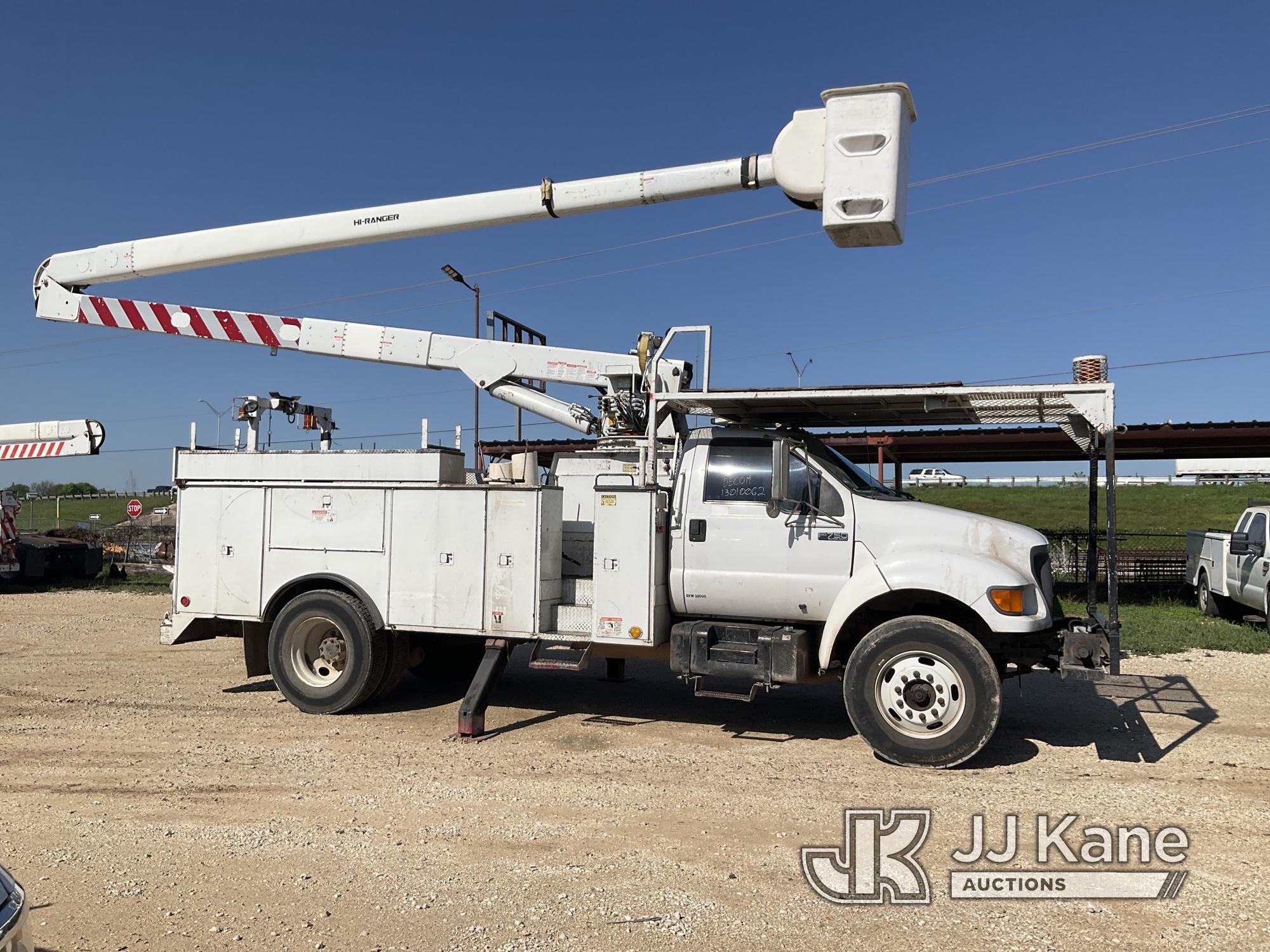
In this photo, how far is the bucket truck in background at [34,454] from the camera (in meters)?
20.7

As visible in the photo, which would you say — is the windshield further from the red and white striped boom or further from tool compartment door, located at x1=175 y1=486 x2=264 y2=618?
the red and white striped boom

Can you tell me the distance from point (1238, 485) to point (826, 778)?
58.3 metres

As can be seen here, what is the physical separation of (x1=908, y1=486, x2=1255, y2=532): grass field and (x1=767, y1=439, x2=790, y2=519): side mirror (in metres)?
27.1

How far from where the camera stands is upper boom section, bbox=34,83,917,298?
612cm

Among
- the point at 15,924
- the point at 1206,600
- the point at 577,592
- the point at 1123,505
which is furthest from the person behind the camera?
the point at 1123,505

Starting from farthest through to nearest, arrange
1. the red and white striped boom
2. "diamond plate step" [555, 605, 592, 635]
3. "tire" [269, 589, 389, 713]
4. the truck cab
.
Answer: the red and white striped boom, "tire" [269, 589, 389, 713], "diamond plate step" [555, 605, 592, 635], the truck cab

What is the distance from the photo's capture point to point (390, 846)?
513cm

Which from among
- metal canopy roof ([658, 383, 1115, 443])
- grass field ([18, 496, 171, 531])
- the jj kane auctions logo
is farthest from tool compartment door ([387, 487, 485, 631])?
grass field ([18, 496, 171, 531])

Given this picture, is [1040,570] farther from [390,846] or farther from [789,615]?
[390,846]

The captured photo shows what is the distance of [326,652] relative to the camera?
28.4ft

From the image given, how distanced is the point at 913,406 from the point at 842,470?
0.81 metres

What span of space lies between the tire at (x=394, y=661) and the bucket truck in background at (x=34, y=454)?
15.5 metres

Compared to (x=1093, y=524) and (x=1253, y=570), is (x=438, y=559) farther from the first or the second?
(x=1253, y=570)

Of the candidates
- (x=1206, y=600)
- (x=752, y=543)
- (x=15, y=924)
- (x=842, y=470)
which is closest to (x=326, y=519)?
(x=752, y=543)
